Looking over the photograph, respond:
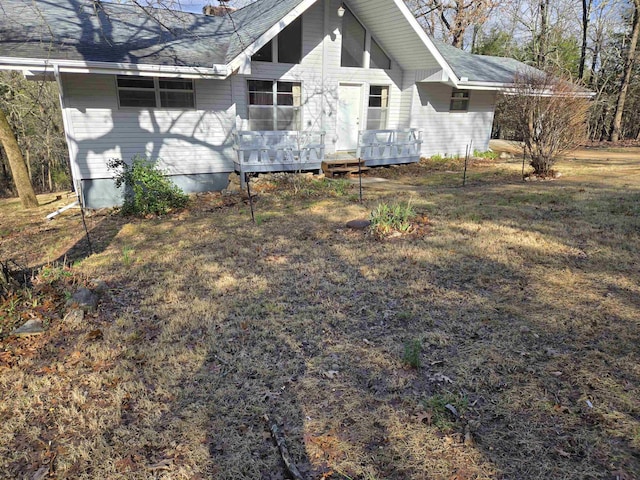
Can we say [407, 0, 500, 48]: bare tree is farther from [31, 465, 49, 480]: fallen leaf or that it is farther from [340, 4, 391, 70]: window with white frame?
[31, 465, 49, 480]: fallen leaf

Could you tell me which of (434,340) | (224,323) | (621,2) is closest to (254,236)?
(224,323)

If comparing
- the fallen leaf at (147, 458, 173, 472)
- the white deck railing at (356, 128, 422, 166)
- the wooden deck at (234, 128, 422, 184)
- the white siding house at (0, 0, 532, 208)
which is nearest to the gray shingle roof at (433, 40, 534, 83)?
the white siding house at (0, 0, 532, 208)

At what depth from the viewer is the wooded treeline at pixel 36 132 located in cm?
1808

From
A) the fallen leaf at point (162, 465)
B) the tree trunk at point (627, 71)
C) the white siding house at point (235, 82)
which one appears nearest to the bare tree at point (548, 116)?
the white siding house at point (235, 82)

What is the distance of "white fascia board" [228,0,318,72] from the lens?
994cm

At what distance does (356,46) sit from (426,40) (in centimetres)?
225

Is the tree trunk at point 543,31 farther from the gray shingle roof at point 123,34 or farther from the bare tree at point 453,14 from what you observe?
the gray shingle roof at point 123,34

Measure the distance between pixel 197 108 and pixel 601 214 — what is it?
30.4ft

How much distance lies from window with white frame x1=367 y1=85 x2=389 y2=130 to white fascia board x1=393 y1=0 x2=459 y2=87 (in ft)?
7.11

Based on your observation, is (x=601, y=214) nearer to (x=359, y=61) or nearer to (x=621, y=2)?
(x=359, y=61)

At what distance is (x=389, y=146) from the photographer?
1362 cm

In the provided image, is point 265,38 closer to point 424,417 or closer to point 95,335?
point 95,335

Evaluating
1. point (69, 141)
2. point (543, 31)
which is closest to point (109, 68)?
point (69, 141)

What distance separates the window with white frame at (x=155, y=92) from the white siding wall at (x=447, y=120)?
Result: 7.69m
